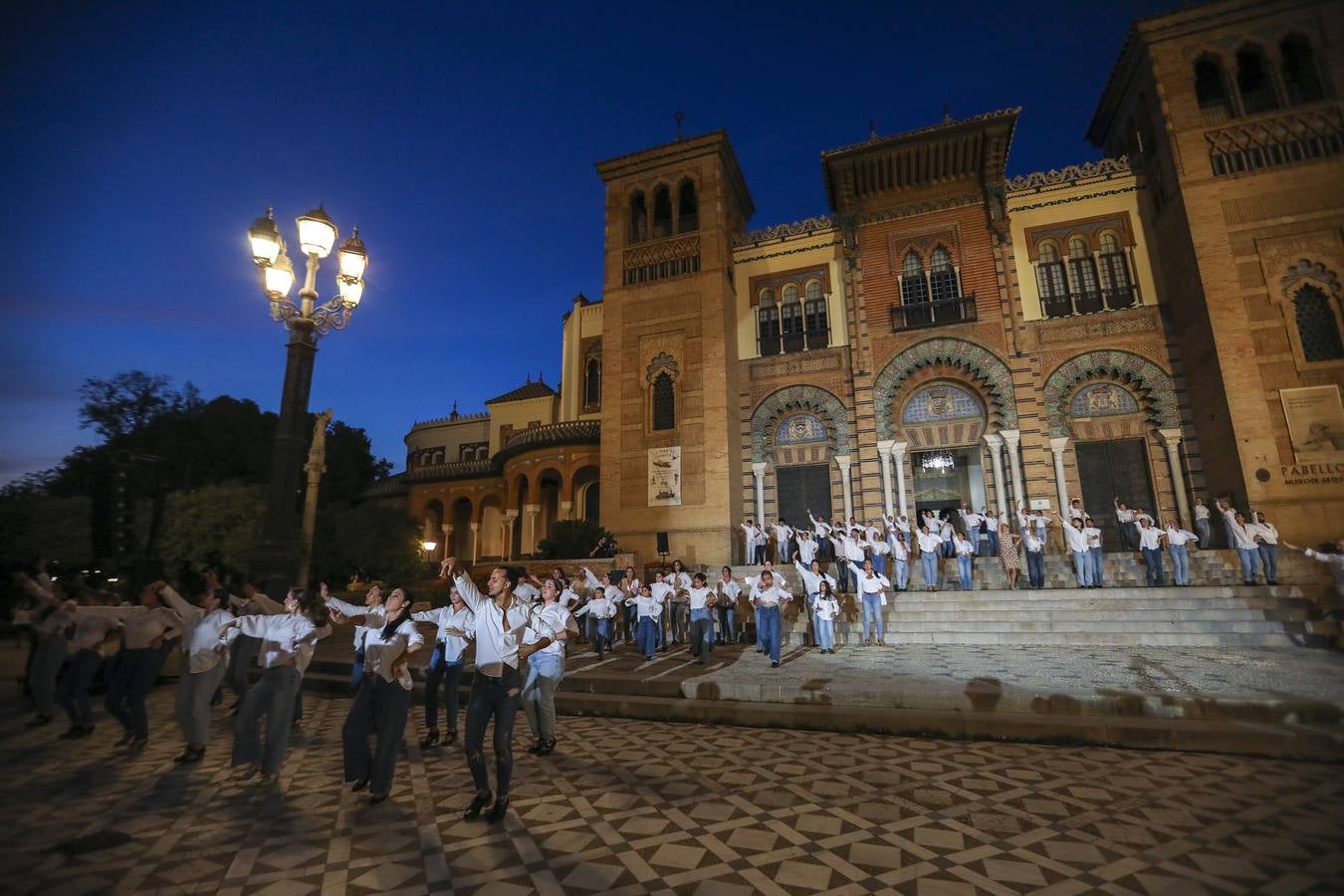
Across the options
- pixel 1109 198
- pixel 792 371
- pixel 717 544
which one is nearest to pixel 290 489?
pixel 717 544

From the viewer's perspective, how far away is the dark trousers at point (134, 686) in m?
5.52

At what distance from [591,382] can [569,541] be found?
10009 mm

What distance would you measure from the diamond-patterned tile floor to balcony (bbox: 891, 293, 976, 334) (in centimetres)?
1402

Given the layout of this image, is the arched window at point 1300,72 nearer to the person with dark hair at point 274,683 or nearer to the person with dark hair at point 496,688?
the person with dark hair at point 496,688

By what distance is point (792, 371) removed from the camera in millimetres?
18328

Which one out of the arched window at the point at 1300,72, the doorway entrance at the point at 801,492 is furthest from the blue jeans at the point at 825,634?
the arched window at the point at 1300,72

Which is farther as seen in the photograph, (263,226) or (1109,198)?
(1109,198)

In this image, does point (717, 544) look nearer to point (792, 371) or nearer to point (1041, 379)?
point (792, 371)

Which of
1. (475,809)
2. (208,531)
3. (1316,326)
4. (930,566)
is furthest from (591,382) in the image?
(475,809)

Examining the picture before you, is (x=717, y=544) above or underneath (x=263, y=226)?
underneath

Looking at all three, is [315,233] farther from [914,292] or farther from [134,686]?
[914,292]

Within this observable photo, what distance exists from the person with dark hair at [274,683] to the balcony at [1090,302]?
60.0 ft

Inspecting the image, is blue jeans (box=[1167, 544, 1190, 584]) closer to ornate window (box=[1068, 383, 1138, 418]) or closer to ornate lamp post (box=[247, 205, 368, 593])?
ornate window (box=[1068, 383, 1138, 418])

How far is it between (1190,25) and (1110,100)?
2.74 meters
